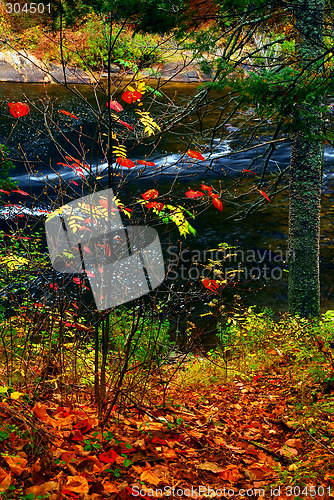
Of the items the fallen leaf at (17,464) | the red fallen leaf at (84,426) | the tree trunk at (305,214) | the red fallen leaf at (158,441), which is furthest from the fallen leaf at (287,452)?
the tree trunk at (305,214)

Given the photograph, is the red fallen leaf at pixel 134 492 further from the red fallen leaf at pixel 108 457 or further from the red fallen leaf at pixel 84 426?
the red fallen leaf at pixel 84 426

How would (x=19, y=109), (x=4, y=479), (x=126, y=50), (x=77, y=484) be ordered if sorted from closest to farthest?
(x=4, y=479), (x=77, y=484), (x=19, y=109), (x=126, y=50)

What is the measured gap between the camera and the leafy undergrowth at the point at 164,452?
7.59 ft

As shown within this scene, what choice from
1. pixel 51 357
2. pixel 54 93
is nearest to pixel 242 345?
pixel 51 357

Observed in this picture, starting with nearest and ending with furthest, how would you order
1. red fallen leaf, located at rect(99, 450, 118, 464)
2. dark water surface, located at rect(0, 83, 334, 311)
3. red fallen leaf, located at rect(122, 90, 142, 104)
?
red fallen leaf, located at rect(99, 450, 118, 464), red fallen leaf, located at rect(122, 90, 142, 104), dark water surface, located at rect(0, 83, 334, 311)

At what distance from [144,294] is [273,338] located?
2.65 meters

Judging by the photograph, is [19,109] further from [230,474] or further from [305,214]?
[305,214]

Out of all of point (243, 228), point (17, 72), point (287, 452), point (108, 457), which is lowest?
point (287, 452)

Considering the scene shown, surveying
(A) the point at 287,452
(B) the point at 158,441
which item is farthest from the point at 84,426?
(A) the point at 287,452

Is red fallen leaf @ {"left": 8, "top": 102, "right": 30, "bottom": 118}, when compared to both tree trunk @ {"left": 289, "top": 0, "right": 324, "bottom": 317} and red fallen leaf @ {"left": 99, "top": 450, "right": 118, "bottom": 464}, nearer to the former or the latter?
red fallen leaf @ {"left": 99, "top": 450, "right": 118, "bottom": 464}

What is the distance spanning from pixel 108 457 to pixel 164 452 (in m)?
0.42

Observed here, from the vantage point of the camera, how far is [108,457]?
2.60 meters

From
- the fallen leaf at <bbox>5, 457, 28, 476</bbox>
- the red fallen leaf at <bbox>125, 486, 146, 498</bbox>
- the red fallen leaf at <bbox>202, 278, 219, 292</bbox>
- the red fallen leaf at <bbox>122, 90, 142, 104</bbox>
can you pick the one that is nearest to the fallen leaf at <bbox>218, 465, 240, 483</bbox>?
the red fallen leaf at <bbox>125, 486, 146, 498</bbox>

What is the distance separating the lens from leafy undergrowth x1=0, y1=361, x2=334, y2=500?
2314mm
